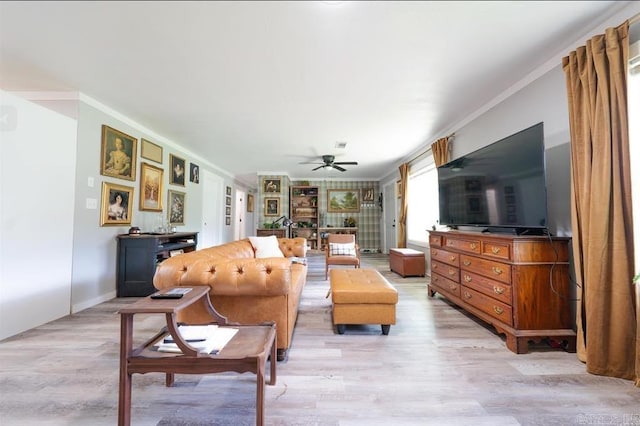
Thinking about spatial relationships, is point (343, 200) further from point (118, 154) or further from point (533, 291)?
point (533, 291)

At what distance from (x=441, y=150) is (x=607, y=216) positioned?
2694mm

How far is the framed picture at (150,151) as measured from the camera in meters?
4.18

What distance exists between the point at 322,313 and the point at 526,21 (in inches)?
125

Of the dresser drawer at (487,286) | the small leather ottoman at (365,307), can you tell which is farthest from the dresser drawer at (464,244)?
the small leather ottoman at (365,307)

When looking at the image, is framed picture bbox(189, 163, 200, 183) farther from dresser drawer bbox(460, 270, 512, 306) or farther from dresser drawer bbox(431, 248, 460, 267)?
dresser drawer bbox(460, 270, 512, 306)

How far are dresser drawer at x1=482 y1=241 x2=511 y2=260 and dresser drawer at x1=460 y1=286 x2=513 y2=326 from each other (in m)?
0.41

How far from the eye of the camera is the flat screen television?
7.07 feet

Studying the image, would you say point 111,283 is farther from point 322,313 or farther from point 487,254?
point 487,254

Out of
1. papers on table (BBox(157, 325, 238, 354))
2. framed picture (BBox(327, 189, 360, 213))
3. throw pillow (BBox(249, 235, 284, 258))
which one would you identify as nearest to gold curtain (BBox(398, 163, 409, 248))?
framed picture (BBox(327, 189, 360, 213))

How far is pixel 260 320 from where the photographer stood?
1932 millimetres

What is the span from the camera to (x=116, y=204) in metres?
3.65

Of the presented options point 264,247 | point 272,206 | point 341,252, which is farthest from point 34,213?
point 272,206

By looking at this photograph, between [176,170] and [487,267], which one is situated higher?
[176,170]

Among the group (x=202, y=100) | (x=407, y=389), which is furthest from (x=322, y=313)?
(x=202, y=100)
